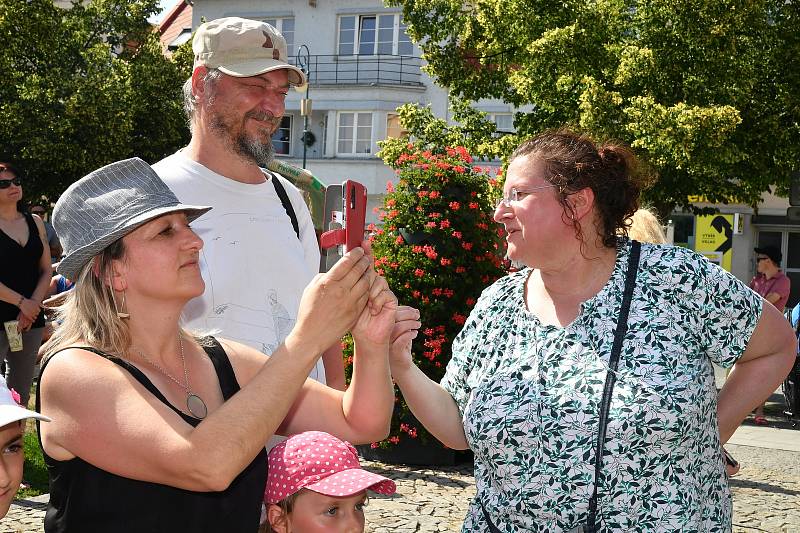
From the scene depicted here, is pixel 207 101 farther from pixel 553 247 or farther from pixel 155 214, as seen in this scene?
pixel 553 247

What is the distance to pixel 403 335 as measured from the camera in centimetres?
281

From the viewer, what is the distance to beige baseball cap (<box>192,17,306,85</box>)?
3.25m

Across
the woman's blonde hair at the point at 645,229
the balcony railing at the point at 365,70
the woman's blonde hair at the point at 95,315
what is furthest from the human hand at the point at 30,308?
the balcony railing at the point at 365,70

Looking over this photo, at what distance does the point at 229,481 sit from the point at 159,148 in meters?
27.7

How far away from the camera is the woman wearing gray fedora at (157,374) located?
2148 millimetres

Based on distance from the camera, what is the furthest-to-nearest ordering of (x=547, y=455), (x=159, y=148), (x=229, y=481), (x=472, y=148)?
1. (x=159, y=148)
2. (x=472, y=148)
3. (x=547, y=455)
4. (x=229, y=481)

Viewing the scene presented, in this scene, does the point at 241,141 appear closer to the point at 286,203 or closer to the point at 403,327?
the point at 286,203

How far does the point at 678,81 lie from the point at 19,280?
10.4 meters

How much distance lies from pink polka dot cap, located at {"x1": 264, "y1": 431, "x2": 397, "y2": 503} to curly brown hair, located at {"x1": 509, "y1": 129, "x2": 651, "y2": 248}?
0.96m

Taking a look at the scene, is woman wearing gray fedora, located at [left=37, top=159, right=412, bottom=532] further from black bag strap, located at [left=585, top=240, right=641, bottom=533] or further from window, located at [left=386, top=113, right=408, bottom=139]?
window, located at [left=386, top=113, right=408, bottom=139]

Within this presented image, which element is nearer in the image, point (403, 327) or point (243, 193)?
point (403, 327)

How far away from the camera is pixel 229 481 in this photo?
84.6 inches

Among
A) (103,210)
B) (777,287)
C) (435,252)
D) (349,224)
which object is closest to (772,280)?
(777,287)

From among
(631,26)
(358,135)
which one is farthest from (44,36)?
(631,26)
